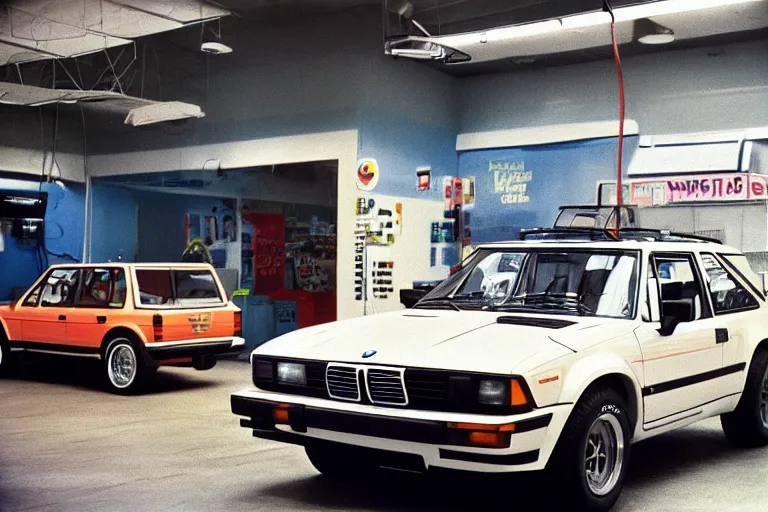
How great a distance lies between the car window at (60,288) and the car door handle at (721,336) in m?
7.85

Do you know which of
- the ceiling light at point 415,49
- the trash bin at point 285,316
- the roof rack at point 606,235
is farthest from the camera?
the trash bin at point 285,316

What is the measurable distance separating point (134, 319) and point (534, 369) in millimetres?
6779

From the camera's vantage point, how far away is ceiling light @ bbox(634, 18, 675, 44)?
34.1 feet

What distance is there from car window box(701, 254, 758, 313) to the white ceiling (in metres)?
6.09

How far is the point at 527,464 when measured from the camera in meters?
4.40

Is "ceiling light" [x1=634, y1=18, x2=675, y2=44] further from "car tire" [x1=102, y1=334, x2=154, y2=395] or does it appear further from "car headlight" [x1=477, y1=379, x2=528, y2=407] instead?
"car headlight" [x1=477, y1=379, x2=528, y2=407]

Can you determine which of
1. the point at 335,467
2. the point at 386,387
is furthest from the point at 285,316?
the point at 386,387

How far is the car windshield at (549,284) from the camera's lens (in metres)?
5.50

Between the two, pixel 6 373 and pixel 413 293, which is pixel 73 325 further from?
pixel 413 293

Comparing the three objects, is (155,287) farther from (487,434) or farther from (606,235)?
(487,434)

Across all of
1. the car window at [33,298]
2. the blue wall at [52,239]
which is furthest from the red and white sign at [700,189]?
the blue wall at [52,239]

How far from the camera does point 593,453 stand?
4.91 meters

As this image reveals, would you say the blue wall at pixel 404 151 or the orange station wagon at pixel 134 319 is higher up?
the blue wall at pixel 404 151

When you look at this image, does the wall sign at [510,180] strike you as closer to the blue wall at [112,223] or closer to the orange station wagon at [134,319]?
the orange station wagon at [134,319]
